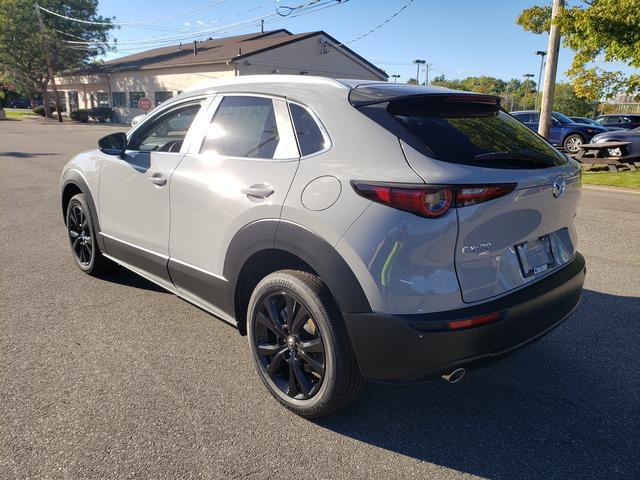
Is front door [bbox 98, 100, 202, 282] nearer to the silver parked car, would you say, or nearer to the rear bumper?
the silver parked car

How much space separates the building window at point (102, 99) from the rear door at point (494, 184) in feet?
157

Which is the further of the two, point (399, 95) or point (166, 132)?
point (166, 132)

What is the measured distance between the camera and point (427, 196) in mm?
2141

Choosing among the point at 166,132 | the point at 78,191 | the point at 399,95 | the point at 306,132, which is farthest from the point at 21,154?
the point at 399,95

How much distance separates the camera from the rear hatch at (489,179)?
2221mm

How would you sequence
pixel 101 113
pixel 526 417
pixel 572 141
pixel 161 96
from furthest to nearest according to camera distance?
pixel 101 113 < pixel 161 96 < pixel 572 141 < pixel 526 417

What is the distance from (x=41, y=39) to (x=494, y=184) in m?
48.3

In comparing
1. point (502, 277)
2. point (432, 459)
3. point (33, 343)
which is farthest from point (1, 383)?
point (502, 277)

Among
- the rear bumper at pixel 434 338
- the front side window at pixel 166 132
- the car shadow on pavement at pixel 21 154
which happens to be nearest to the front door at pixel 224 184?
the front side window at pixel 166 132

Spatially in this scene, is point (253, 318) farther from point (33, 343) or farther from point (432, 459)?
point (33, 343)

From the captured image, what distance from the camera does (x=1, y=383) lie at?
114 inches

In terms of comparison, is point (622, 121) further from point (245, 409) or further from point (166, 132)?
point (245, 409)

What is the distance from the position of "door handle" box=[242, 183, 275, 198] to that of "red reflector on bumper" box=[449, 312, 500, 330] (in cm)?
113

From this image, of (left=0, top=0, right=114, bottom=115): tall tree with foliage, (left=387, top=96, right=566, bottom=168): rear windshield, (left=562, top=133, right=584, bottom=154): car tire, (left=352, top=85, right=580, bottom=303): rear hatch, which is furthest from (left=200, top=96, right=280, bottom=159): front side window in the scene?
(left=0, top=0, right=114, bottom=115): tall tree with foliage
